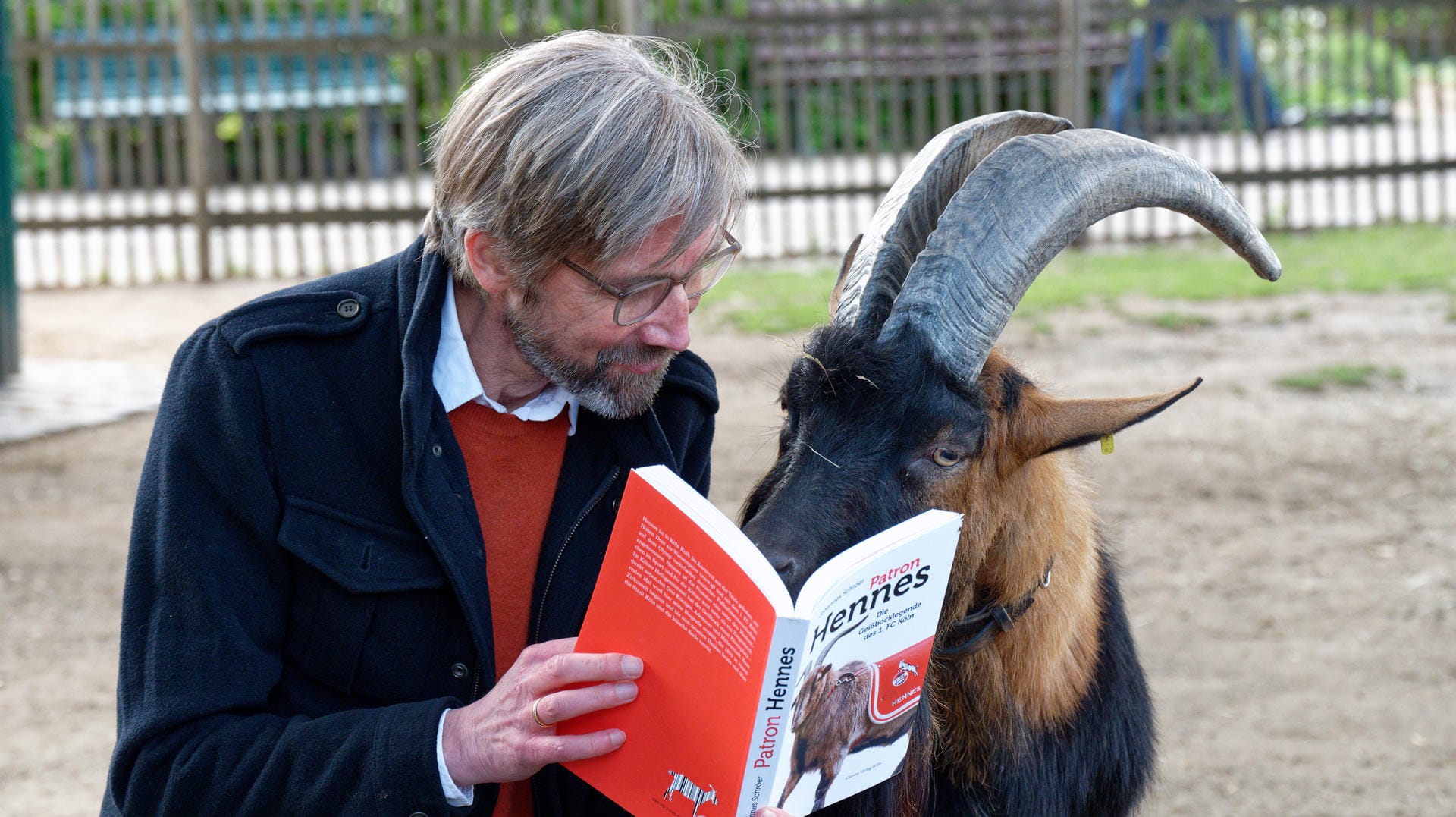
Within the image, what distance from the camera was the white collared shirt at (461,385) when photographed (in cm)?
225

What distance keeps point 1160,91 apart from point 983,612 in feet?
47.7

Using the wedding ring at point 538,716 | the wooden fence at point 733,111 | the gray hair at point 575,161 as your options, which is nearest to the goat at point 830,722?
the wedding ring at point 538,716

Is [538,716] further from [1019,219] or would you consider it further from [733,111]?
[733,111]

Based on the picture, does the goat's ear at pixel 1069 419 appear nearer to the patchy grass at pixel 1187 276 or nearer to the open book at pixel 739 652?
the open book at pixel 739 652

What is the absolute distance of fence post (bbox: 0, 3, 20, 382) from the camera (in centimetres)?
775

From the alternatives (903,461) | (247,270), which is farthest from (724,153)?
(247,270)

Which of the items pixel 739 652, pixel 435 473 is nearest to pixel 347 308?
pixel 435 473

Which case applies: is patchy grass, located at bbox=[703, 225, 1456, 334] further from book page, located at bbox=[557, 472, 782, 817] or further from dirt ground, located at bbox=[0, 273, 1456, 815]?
book page, located at bbox=[557, 472, 782, 817]

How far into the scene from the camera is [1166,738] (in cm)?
409

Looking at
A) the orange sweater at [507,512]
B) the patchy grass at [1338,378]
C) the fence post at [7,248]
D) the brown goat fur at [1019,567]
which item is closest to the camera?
the orange sweater at [507,512]

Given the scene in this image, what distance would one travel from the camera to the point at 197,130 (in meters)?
10.8

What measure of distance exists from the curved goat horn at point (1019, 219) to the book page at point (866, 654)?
47 cm

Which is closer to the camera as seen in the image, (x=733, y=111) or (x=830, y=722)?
(x=830, y=722)

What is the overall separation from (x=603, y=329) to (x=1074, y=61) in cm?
933
